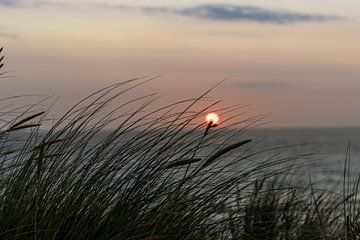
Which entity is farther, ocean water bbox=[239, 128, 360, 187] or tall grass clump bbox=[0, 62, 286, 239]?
ocean water bbox=[239, 128, 360, 187]

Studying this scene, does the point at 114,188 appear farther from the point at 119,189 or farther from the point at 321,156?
the point at 321,156

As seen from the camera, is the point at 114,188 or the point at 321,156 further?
the point at 321,156

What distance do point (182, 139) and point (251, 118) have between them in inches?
14.5

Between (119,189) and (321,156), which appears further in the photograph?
(321,156)

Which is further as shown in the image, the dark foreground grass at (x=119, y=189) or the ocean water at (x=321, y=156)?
the ocean water at (x=321, y=156)

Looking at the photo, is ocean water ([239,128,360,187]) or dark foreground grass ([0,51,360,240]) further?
ocean water ([239,128,360,187])

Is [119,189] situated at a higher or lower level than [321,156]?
lower

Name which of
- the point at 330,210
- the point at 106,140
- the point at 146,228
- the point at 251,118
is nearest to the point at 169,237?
the point at 146,228

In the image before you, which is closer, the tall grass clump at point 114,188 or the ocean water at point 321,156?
the tall grass clump at point 114,188

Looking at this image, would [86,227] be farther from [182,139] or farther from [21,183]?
[182,139]

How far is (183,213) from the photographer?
10.7ft

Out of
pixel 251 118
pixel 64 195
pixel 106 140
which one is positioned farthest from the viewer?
pixel 251 118

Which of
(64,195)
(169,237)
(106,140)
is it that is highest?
(106,140)

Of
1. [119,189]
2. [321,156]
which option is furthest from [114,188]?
[321,156]
